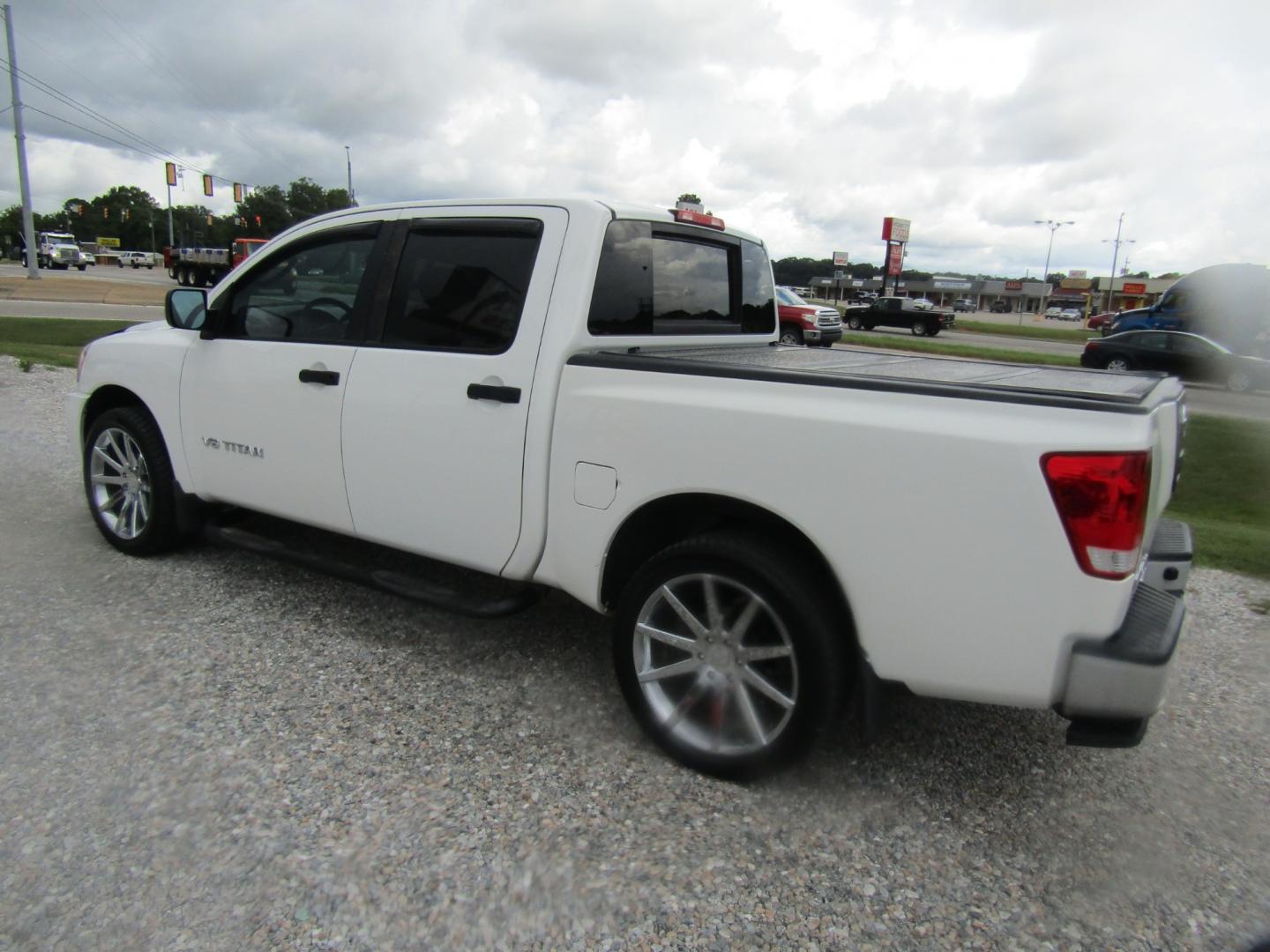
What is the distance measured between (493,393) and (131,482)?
8.81 ft

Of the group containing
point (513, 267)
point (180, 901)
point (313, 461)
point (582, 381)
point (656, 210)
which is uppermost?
point (656, 210)

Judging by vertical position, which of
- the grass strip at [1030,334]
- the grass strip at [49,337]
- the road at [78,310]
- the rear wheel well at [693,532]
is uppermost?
the rear wheel well at [693,532]

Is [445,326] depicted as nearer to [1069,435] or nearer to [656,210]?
[656,210]

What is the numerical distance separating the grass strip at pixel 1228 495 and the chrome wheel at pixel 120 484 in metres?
6.31

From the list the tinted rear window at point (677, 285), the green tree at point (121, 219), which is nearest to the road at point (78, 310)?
the tinted rear window at point (677, 285)

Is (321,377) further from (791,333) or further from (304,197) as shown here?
(304,197)

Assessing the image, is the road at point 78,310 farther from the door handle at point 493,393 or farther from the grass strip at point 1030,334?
the grass strip at point 1030,334

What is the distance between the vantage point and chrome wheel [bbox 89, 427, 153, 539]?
4.60m

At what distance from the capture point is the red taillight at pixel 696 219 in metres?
3.73

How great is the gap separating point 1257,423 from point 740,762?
40.7ft

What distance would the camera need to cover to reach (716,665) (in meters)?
2.82

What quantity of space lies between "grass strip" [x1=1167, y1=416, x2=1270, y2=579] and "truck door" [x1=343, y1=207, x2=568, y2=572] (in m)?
4.78

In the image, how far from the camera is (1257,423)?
470 inches

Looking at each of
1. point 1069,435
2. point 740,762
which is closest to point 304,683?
point 740,762
